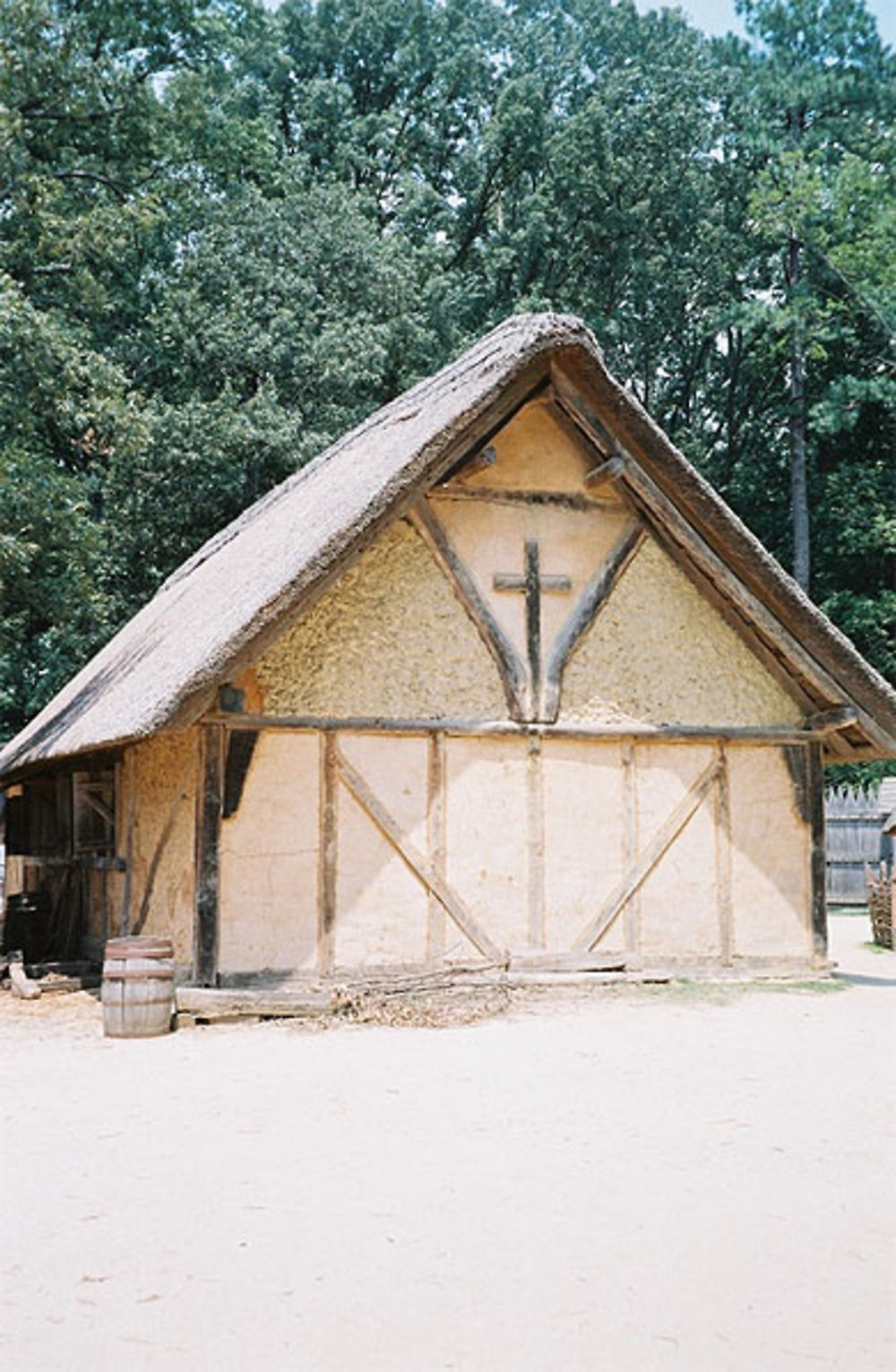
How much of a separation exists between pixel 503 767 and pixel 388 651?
1312 mm

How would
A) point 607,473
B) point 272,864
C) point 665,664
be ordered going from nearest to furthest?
point 272,864, point 607,473, point 665,664

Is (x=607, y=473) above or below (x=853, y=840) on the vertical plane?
above

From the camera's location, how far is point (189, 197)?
25578 millimetres

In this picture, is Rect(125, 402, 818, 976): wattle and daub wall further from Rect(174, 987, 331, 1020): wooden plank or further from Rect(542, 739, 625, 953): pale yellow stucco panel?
Rect(174, 987, 331, 1020): wooden plank

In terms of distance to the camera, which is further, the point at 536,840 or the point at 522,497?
the point at 522,497

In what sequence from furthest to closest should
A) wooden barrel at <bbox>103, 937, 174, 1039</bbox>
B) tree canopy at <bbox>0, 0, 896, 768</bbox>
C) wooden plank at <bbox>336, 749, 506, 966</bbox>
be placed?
tree canopy at <bbox>0, 0, 896, 768</bbox>, wooden plank at <bbox>336, 749, 506, 966</bbox>, wooden barrel at <bbox>103, 937, 174, 1039</bbox>

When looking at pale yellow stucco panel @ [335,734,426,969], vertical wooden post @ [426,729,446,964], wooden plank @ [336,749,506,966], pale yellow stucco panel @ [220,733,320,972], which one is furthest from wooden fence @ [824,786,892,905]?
pale yellow stucco panel @ [220,733,320,972]

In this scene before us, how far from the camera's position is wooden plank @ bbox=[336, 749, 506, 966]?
10094mm

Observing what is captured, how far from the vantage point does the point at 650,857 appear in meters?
10.8

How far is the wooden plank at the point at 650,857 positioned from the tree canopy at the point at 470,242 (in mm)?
9689

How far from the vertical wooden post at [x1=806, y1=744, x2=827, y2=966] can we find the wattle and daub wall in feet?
0.19

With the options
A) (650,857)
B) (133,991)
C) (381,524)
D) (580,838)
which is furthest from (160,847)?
(650,857)

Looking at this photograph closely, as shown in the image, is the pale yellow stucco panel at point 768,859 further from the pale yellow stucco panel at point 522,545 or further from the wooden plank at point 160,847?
the wooden plank at point 160,847

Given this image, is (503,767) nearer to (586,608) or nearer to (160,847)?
(586,608)
